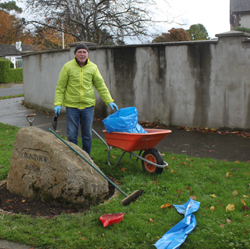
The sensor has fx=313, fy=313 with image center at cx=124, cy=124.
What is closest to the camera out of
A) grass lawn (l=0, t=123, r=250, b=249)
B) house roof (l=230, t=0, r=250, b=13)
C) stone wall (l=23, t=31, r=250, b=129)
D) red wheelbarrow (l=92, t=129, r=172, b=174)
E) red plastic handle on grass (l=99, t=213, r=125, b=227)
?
grass lawn (l=0, t=123, r=250, b=249)

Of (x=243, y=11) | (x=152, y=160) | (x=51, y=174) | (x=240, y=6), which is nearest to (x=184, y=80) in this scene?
(x=152, y=160)

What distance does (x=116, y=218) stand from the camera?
332 centimetres

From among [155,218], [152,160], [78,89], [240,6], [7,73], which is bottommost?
[155,218]

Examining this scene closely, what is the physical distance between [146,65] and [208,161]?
396 centimetres

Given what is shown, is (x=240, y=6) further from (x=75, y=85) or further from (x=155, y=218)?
(x=155, y=218)

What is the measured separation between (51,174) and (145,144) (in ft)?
4.75

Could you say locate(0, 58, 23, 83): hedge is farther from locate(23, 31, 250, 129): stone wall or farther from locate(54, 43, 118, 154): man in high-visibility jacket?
locate(54, 43, 118, 154): man in high-visibility jacket

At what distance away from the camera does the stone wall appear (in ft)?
24.3

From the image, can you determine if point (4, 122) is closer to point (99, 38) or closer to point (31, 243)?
point (99, 38)

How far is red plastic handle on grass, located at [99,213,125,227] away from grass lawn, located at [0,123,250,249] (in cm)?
5

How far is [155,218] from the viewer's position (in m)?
3.44

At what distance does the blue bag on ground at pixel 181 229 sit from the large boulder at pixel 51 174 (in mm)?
1072

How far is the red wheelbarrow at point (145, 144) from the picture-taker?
4.39 m

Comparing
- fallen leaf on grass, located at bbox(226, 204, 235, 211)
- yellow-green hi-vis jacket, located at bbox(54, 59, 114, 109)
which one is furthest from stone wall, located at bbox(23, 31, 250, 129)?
fallen leaf on grass, located at bbox(226, 204, 235, 211)
